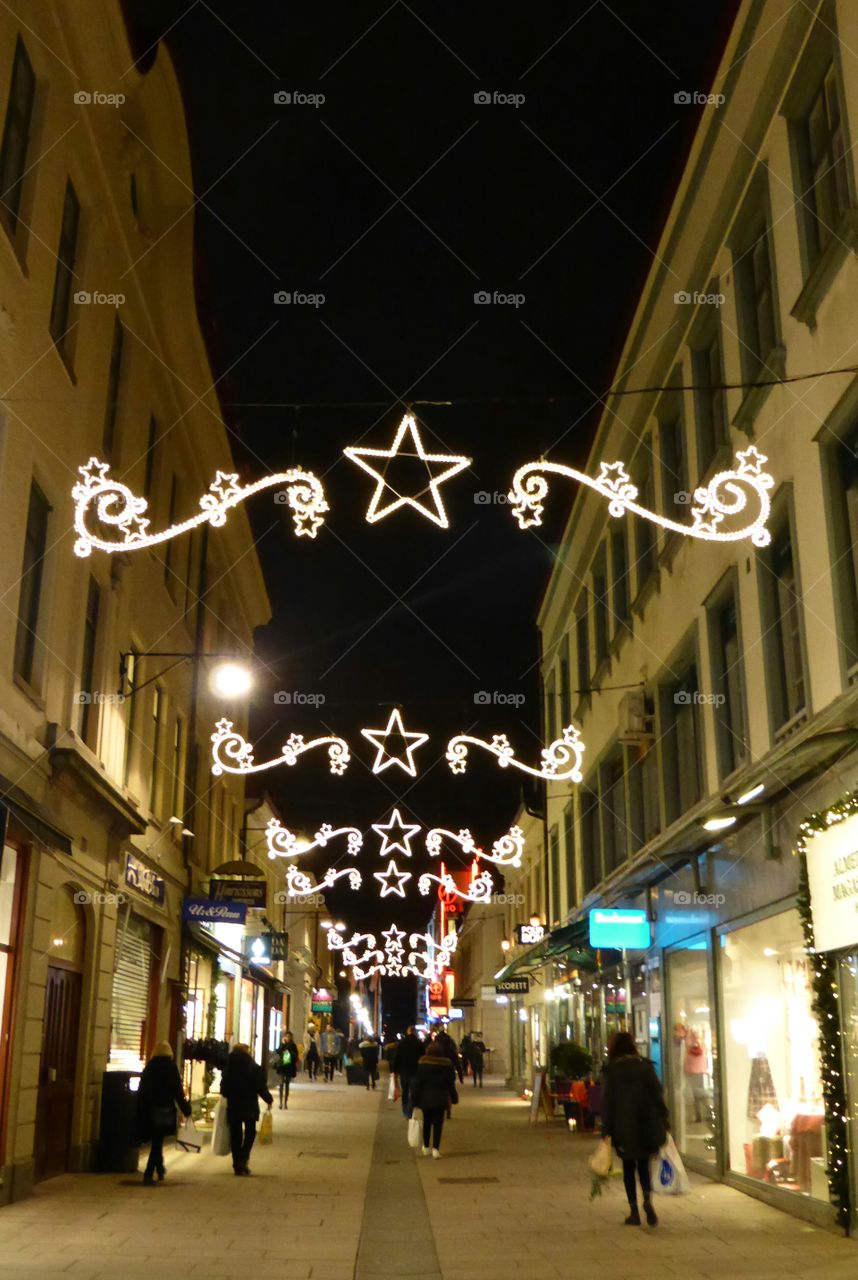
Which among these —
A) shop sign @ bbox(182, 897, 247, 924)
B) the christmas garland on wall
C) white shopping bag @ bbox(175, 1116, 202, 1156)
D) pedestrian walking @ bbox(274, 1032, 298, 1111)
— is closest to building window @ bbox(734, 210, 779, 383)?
the christmas garland on wall

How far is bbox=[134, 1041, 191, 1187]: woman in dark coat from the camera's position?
15406mm

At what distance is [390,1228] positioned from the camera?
12.3 m

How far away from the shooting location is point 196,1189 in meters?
15.0

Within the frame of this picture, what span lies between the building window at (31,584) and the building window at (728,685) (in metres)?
8.17

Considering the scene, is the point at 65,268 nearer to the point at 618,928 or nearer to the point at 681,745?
the point at 681,745

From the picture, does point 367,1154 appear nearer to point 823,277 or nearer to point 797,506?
point 797,506

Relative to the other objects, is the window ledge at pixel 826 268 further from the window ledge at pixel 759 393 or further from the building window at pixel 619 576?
the building window at pixel 619 576

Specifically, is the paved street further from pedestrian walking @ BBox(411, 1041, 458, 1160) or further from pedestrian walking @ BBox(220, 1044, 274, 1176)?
pedestrian walking @ BBox(411, 1041, 458, 1160)

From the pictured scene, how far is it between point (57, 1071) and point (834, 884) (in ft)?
32.1

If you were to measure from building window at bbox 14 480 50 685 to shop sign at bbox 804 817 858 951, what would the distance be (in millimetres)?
8216

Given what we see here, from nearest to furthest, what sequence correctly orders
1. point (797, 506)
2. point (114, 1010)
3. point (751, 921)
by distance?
1. point (797, 506)
2. point (751, 921)
3. point (114, 1010)

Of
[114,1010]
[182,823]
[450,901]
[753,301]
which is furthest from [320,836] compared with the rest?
[450,901]

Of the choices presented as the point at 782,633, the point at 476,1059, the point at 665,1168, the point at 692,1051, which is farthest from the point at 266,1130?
the point at 476,1059

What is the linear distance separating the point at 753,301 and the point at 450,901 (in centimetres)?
7170
